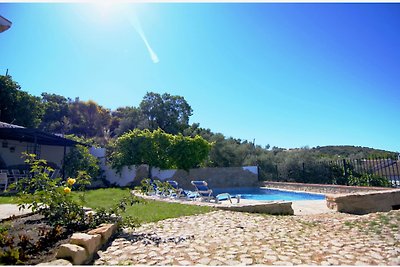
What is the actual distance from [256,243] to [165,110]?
3204cm

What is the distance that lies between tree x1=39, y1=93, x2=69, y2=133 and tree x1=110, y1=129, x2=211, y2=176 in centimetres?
2080

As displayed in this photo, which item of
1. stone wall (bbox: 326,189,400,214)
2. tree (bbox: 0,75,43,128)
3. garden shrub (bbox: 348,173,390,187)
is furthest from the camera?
tree (bbox: 0,75,43,128)

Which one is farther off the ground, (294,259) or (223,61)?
(223,61)

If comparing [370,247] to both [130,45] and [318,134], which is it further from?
[318,134]

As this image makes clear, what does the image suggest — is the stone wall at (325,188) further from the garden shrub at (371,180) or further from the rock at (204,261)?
the rock at (204,261)

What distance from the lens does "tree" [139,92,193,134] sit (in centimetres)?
3466

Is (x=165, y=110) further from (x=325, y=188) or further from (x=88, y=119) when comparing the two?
(x=325, y=188)

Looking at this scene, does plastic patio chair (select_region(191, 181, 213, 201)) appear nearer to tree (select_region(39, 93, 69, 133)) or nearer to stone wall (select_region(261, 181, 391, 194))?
stone wall (select_region(261, 181, 391, 194))

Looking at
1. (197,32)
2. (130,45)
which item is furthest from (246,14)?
(130,45)

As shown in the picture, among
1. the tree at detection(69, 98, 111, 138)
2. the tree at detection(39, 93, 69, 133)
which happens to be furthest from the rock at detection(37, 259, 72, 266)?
the tree at detection(69, 98, 111, 138)

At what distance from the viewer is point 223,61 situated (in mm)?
12242

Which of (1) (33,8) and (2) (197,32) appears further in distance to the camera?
(2) (197,32)

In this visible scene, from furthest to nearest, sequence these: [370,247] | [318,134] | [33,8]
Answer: [318,134] < [33,8] < [370,247]

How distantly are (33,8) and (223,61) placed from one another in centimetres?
839
